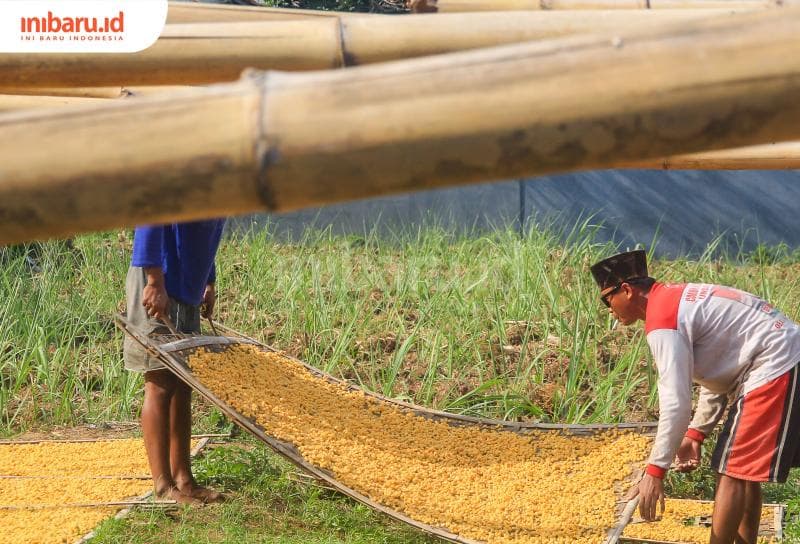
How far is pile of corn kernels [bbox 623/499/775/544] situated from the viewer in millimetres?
4008

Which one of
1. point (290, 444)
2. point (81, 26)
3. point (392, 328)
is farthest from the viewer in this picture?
point (392, 328)

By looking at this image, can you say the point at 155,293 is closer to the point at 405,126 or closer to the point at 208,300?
the point at 208,300

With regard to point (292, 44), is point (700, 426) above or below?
below

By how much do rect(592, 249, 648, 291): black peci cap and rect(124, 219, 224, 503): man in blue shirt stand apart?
70.7 inches

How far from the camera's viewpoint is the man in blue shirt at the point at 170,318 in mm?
4199

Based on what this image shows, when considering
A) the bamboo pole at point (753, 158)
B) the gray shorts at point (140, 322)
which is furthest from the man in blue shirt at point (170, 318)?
the bamboo pole at point (753, 158)

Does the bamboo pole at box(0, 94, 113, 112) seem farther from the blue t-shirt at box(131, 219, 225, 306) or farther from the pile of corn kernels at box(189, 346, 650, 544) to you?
the pile of corn kernels at box(189, 346, 650, 544)

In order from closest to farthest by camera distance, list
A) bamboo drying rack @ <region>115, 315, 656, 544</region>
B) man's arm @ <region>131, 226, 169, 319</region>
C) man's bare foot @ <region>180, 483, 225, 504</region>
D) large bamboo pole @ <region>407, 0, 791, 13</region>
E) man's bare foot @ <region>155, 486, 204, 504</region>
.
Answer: large bamboo pole @ <region>407, 0, 791, 13</region>
bamboo drying rack @ <region>115, 315, 656, 544</region>
man's arm @ <region>131, 226, 169, 319</region>
man's bare foot @ <region>155, 486, 204, 504</region>
man's bare foot @ <region>180, 483, 225, 504</region>

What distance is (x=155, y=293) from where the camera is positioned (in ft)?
13.7

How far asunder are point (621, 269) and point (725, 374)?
1.92 ft

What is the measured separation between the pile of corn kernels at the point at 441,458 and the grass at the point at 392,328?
396 mm

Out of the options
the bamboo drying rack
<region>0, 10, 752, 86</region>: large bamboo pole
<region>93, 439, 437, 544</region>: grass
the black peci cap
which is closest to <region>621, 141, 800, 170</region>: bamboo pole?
the black peci cap

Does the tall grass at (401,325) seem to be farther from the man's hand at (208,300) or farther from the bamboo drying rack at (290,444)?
the man's hand at (208,300)

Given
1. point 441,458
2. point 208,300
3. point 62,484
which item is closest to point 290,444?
point 441,458
